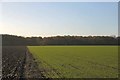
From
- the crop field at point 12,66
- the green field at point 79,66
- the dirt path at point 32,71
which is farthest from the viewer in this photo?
the crop field at point 12,66

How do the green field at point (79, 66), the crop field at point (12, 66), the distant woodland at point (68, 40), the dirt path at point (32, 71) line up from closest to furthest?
the dirt path at point (32, 71), the green field at point (79, 66), the crop field at point (12, 66), the distant woodland at point (68, 40)

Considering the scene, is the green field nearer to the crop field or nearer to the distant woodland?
the crop field

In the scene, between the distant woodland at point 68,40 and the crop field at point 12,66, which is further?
the distant woodland at point 68,40

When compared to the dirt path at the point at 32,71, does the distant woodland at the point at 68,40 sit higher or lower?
higher

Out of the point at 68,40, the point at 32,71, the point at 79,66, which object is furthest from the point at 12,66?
the point at 68,40

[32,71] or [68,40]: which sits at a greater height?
[68,40]

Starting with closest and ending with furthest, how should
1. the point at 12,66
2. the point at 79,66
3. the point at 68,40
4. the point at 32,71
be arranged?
the point at 32,71 < the point at 79,66 < the point at 12,66 < the point at 68,40

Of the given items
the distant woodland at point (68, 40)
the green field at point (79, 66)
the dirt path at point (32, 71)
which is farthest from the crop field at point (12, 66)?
the distant woodland at point (68, 40)

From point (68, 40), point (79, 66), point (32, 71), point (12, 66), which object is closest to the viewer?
point (32, 71)

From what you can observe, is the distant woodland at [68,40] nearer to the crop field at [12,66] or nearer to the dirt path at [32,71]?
the crop field at [12,66]

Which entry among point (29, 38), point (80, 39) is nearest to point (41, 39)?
point (29, 38)

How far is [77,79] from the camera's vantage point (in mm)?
16562

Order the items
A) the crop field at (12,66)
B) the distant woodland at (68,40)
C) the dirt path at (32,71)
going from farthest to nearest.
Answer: the distant woodland at (68,40) < the crop field at (12,66) < the dirt path at (32,71)

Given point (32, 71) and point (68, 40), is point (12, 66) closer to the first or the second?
point (32, 71)
